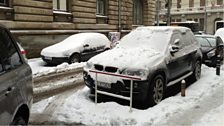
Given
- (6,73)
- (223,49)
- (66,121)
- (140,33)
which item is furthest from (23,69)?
(223,49)

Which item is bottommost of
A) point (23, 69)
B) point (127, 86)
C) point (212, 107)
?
point (212, 107)

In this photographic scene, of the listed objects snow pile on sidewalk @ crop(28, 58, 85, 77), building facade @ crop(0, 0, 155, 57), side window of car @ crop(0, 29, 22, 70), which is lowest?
snow pile on sidewalk @ crop(28, 58, 85, 77)

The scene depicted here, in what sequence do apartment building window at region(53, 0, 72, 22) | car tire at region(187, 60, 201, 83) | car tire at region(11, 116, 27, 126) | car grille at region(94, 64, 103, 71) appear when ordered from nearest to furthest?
1. car tire at region(11, 116, 27, 126)
2. car grille at region(94, 64, 103, 71)
3. car tire at region(187, 60, 201, 83)
4. apartment building window at region(53, 0, 72, 22)

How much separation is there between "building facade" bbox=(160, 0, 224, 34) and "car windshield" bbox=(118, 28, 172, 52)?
49570mm

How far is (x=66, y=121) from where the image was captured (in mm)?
5652

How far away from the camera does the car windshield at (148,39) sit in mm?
7769

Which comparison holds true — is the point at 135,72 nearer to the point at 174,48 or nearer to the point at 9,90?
the point at 174,48

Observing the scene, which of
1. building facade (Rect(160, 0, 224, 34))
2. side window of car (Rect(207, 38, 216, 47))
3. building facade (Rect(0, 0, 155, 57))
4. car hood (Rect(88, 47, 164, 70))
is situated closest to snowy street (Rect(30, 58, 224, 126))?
car hood (Rect(88, 47, 164, 70))

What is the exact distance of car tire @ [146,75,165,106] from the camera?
6.58 meters

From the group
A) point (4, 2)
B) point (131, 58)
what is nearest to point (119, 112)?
point (131, 58)

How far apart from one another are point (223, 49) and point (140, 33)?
632cm

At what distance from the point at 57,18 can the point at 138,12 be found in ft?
45.8

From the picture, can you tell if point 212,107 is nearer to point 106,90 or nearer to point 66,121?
point 106,90

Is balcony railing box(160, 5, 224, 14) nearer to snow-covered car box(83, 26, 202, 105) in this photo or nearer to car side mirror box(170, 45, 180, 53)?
snow-covered car box(83, 26, 202, 105)
